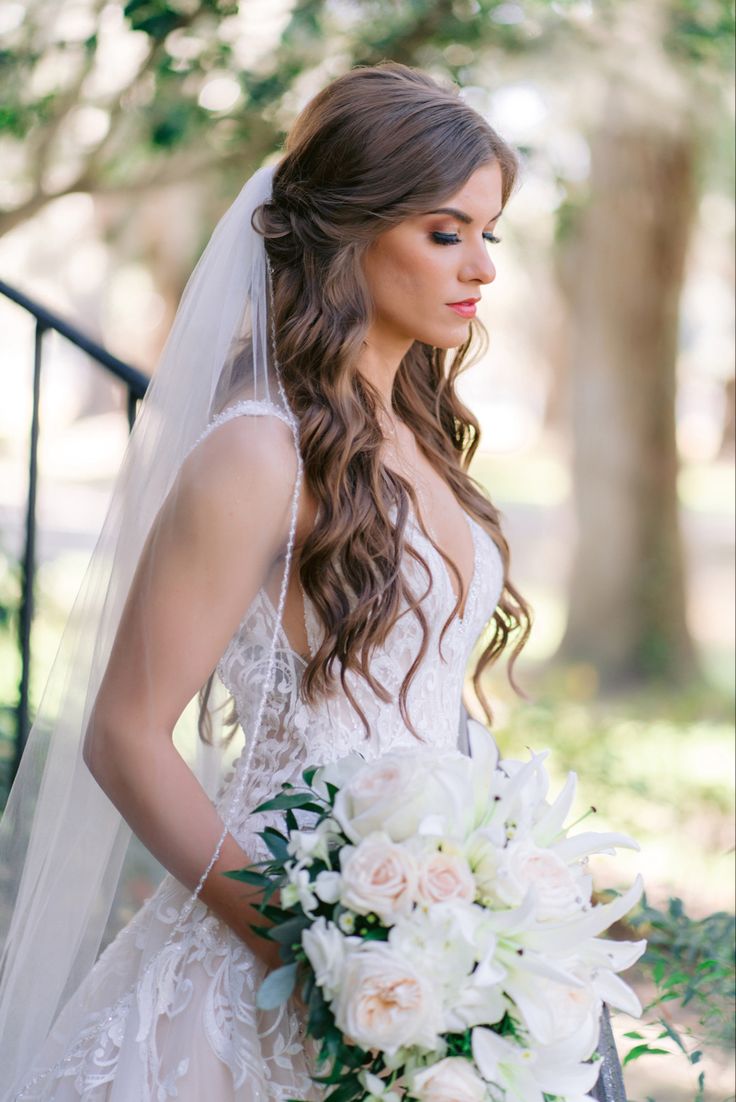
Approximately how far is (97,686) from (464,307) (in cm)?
85

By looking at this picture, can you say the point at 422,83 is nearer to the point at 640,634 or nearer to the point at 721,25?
the point at 721,25

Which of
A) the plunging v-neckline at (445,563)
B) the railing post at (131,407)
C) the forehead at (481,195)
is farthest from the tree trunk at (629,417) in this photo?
the forehead at (481,195)

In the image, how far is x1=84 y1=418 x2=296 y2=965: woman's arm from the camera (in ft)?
5.74

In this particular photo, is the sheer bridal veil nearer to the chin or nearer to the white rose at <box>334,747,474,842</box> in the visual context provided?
the chin

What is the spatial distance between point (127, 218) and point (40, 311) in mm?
4929

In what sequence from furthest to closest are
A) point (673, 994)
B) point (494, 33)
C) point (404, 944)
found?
point (494, 33) → point (673, 994) → point (404, 944)

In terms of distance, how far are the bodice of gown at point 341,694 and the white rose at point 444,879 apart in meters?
0.47

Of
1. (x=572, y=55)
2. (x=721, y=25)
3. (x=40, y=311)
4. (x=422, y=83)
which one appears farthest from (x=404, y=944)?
(x=572, y=55)

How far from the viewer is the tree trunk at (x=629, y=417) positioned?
8.67m

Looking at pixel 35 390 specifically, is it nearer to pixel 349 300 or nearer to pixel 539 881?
pixel 349 300

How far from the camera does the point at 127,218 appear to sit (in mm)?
7273

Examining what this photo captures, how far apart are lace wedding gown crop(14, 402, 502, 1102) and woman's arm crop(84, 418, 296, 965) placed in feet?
0.34

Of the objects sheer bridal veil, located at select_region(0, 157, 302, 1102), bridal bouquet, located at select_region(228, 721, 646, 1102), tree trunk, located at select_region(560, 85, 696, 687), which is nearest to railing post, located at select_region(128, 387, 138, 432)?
sheer bridal veil, located at select_region(0, 157, 302, 1102)

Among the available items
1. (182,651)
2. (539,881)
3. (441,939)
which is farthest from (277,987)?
(182,651)
